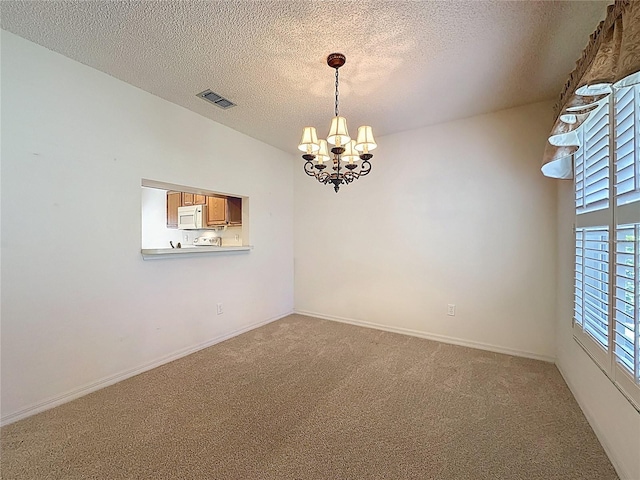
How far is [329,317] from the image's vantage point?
4160mm

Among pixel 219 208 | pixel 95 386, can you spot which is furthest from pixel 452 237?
pixel 95 386

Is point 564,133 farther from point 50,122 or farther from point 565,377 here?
point 50,122

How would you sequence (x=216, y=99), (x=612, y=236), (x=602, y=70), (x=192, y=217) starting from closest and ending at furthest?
(x=602, y=70), (x=612, y=236), (x=216, y=99), (x=192, y=217)

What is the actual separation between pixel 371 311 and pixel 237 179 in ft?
8.20

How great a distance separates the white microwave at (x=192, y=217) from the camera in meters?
4.79

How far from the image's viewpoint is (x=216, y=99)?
2.76m

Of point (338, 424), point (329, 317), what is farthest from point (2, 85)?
point (329, 317)

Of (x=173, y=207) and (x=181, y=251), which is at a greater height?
(x=173, y=207)

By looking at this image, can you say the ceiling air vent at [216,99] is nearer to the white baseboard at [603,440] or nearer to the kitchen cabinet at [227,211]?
the kitchen cabinet at [227,211]

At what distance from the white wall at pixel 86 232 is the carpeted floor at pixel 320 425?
0.93ft

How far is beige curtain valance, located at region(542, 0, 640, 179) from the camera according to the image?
110 centimetres

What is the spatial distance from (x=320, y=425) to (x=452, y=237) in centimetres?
244

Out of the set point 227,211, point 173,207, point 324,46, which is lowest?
point 227,211

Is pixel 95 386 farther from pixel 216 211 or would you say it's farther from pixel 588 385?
pixel 588 385
